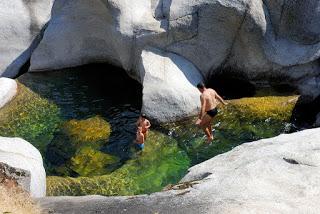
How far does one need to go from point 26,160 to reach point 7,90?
6.07 m

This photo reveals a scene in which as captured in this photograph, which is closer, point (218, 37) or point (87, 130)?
point (87, 130)

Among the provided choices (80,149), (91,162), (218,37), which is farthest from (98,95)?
(218,37)

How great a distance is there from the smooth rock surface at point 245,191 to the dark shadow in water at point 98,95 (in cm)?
598

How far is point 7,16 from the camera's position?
2048cm

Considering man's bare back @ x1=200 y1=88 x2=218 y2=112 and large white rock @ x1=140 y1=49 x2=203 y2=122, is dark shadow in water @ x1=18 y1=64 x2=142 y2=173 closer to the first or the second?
large white rock @ x1=140 y1=49 x2=203 y2=122

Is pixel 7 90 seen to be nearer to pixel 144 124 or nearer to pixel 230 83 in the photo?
pixel 144 124

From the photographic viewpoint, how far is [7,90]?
1889 centimetres

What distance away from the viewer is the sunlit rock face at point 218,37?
1788 centimetres

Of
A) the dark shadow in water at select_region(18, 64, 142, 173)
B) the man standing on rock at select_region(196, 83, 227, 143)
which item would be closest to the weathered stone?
the dark shadow in water at select_region(18, 64, 142, 173)

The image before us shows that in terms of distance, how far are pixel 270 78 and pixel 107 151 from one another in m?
6.53

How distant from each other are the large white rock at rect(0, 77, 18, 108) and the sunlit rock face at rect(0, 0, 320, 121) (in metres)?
3.96

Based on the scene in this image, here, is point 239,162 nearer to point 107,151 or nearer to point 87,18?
point 107,151

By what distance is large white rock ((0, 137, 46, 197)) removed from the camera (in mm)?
12938

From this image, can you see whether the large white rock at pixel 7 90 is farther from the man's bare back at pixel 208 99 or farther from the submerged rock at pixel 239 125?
the man's bare back at pixel 208 99
